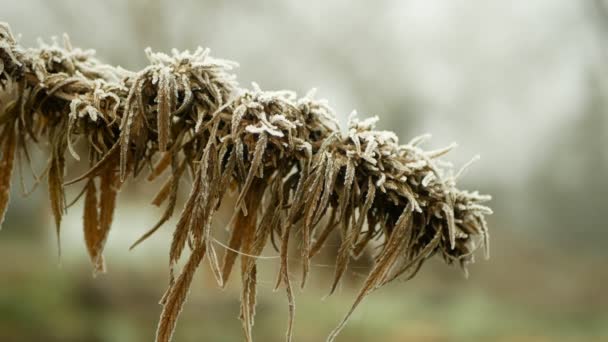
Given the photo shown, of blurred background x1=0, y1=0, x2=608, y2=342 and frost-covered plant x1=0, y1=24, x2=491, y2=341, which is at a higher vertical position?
blurred background x1=0, y1=0, x2=608, y2=342

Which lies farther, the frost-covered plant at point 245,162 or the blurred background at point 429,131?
the blurred background at point 429,131

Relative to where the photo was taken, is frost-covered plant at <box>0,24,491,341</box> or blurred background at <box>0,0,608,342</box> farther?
blurred background at <box>0,0,608,342</box>

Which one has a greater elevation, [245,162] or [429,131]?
[429,131]

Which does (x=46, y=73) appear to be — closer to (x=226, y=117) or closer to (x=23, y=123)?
(x=23, y=123)

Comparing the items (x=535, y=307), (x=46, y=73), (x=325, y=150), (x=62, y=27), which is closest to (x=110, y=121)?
(x=46, y=73)

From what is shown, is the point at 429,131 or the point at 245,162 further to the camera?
the point at 429,131
